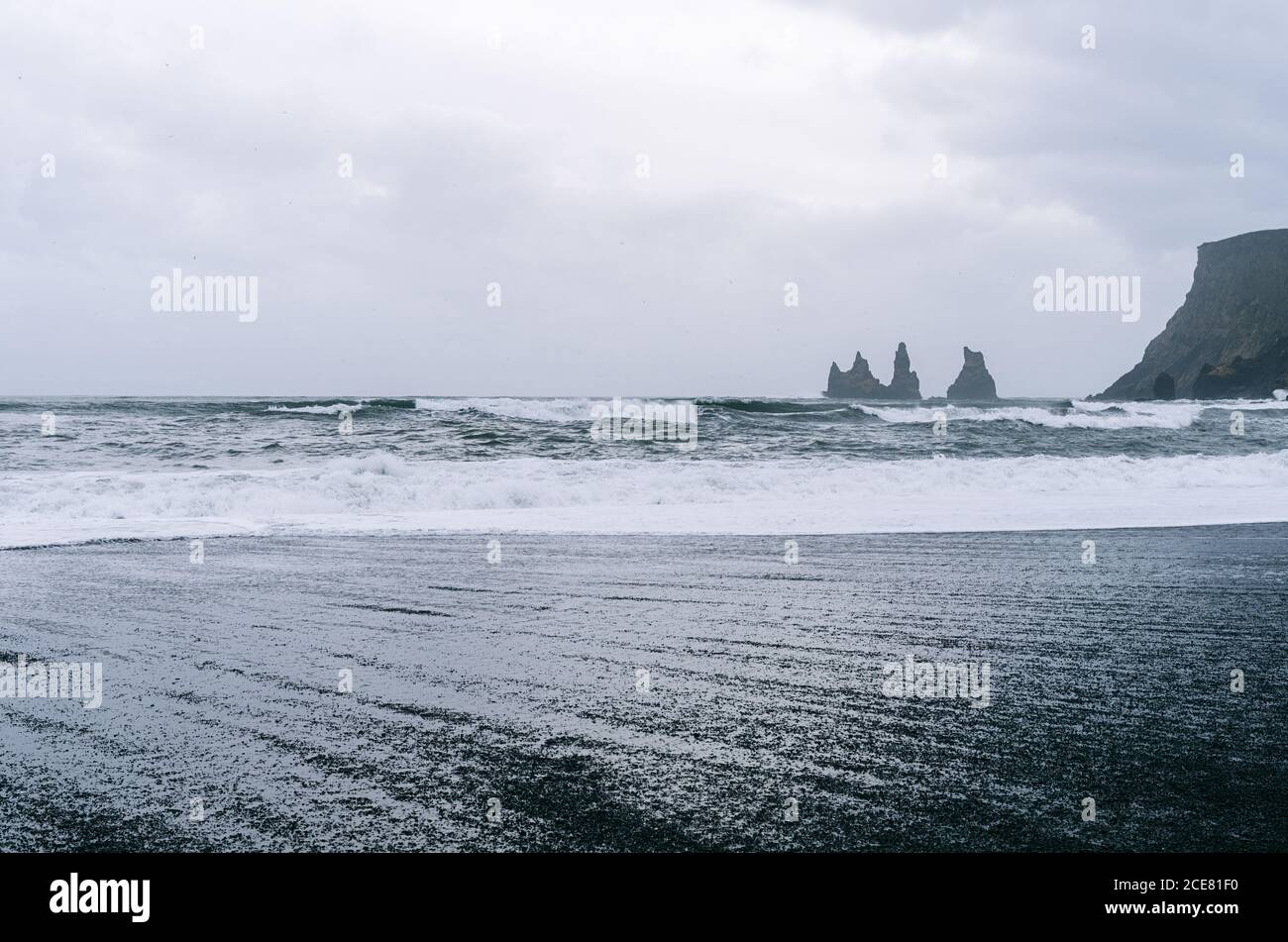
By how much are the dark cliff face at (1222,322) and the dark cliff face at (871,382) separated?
30.2 meters

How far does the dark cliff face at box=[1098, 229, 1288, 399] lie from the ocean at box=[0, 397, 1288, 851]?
108377 millimetres

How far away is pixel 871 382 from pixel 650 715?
117949 mm

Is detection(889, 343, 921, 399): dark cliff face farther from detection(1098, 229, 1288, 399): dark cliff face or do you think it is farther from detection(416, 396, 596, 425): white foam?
detection(416, 396, 596, 425): white foam

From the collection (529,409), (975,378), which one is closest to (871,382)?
(975,378)

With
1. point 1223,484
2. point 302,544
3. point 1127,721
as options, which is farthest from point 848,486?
point 1127,721

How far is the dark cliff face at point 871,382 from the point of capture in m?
117

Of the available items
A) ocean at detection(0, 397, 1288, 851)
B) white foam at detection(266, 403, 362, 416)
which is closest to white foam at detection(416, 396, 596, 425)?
white foam at detection(266, 403, 362, 416)

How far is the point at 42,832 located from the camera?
9.65ft

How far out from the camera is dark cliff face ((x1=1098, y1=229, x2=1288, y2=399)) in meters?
109

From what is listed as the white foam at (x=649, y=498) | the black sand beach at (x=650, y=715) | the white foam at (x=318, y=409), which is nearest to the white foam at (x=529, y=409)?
the white foam at (x=318, y=409)

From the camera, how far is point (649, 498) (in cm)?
1700

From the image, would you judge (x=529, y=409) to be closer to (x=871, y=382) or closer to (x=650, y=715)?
(x=650, y=715)
